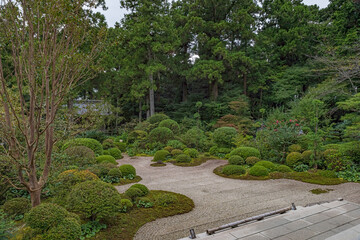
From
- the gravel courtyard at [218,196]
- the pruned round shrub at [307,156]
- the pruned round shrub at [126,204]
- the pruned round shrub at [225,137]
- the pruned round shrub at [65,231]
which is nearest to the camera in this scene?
the pruned round shrub at [65,231]

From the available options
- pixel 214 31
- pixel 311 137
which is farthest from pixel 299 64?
pixel 311 137

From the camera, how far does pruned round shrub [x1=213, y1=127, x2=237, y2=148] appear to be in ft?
42.3

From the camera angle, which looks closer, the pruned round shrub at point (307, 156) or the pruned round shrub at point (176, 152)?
the pruned round shrub at point (307, 156)

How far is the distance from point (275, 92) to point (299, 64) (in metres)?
4.05

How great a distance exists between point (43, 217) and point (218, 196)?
4382 millimetres

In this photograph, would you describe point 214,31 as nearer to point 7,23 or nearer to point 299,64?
point 299,64

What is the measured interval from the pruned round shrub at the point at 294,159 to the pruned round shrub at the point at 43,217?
8449 mm

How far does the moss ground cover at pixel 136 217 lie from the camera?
13.5 feet

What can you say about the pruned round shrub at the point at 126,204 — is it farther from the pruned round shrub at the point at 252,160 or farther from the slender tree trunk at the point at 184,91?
the slender tree trunk at the point at 184,91

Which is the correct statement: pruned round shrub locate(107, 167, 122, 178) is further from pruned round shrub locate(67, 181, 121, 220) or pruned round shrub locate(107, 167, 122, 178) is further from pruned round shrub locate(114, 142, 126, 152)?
pruned round shrub locate(114, 142, 126, 152)

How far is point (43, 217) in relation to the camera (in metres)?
3.38

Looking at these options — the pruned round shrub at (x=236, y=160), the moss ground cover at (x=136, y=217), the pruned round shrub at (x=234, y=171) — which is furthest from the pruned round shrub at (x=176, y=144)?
the moss ground cover at (x=136, y=217)

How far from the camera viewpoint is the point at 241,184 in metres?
7.52

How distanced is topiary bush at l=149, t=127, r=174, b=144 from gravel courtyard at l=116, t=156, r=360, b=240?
197 inches
